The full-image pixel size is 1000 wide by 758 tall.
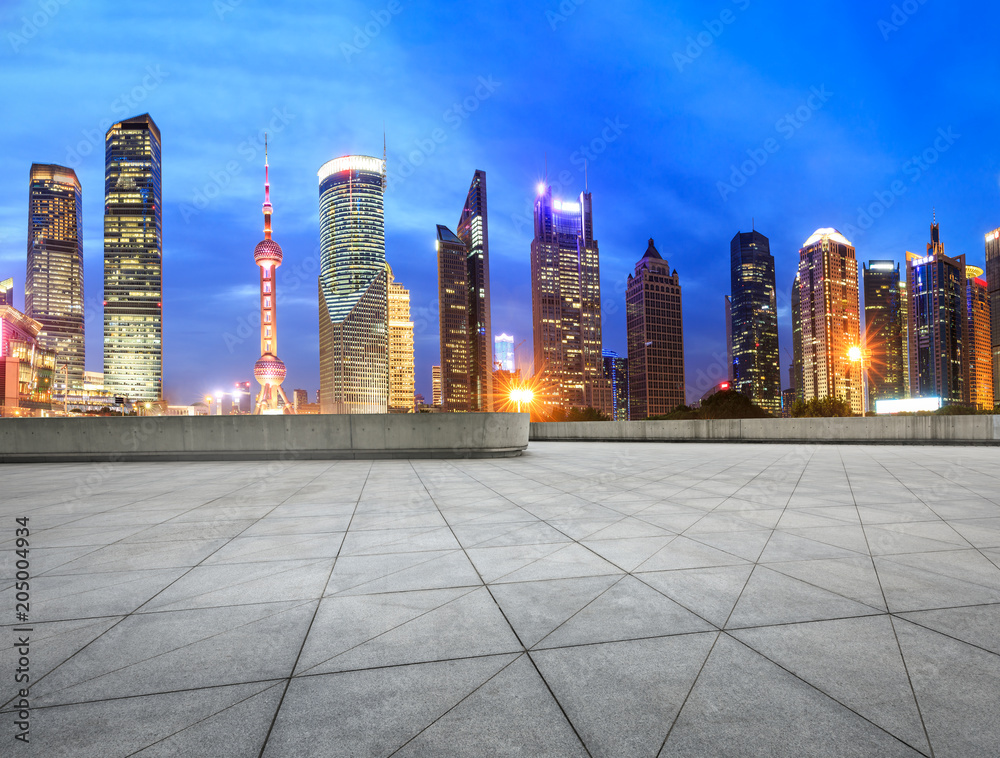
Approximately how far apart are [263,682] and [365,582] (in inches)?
60.4

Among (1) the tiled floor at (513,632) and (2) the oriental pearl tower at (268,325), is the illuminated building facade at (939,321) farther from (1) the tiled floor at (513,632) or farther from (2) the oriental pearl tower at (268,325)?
(1) the tiled floor at (513,632)

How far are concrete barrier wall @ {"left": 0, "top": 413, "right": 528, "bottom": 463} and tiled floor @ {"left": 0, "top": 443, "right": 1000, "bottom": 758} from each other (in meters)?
8.31

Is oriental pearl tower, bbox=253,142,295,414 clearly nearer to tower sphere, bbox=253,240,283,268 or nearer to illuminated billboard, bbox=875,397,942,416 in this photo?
tower sphere, bbox=253,240,283,268

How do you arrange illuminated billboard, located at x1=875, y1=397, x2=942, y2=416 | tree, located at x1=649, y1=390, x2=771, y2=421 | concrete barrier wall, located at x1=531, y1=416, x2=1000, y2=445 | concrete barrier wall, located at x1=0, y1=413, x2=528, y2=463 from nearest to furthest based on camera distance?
concrete barrier wall, located at x1=0, y1=413, x2=528, y2=463 < concrete barrier wall, located at x1=531, y1=416, x2=1000, y2=445 < illuminated billboard, located at x1=875, y1=397, x2=942, y2=416 < tree, located at x1=649, y1=390, x2=771, y2=421

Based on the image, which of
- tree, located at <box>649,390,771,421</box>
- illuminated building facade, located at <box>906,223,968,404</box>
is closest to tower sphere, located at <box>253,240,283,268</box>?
tree, located at <box>649,390,771,421</box>

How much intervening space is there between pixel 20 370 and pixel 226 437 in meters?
160

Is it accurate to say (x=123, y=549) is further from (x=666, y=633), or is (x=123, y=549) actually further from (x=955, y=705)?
(x=955, y=705)

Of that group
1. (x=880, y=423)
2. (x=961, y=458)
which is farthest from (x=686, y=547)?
(x=880, y=423)

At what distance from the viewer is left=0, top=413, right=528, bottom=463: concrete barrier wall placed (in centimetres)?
1528

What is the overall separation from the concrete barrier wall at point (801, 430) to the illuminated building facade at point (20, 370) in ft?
408

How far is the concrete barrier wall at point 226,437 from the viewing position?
15281mm

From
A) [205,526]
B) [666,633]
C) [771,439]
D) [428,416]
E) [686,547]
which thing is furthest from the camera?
[771,439]

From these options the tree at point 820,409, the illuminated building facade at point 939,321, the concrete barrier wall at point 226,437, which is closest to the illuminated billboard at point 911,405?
the tree at point 820,409

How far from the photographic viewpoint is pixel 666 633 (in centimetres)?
323
